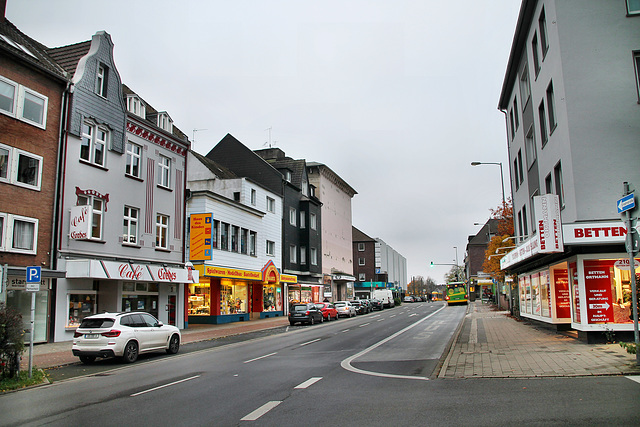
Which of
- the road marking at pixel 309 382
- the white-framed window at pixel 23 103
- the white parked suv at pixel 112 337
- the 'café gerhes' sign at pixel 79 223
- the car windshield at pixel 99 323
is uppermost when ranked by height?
the white-framed window at pixel 23 103

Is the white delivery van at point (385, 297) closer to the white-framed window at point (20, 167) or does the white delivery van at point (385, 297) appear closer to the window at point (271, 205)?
the window at point (271, 205)

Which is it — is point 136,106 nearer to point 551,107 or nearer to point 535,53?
point 535,53

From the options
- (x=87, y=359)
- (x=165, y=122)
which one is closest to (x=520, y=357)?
(x=87, y=359)

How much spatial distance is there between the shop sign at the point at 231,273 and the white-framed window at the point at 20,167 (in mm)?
12528

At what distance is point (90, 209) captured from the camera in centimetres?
2183

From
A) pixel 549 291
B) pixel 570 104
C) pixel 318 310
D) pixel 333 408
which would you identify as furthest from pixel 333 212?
pixel 333 408

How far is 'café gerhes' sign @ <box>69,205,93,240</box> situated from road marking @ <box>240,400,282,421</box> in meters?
15.7

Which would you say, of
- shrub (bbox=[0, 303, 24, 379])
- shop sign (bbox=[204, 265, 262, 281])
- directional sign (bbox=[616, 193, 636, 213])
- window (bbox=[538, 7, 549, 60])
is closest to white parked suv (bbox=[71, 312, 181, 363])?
shrub (bbox=[0, 303, 24, 379])

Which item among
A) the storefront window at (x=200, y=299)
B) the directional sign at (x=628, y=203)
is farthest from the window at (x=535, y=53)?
the storefront window at (x=200, y=299)

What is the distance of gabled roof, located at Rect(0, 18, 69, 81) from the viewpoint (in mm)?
19719

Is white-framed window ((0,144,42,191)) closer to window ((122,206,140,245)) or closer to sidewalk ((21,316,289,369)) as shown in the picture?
window ((122,206,140,245))

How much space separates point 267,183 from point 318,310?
49.0ft

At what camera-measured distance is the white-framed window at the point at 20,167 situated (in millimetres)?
19359

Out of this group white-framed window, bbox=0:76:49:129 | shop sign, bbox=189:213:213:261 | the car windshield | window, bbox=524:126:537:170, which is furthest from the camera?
shop sign, bbox=189:213:213:261
